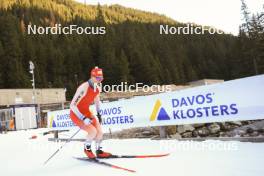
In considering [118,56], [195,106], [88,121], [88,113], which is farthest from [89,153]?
[118,56]

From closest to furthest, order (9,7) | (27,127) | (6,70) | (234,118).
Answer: (234,118) < (27,127) < (6,70) < (9,7)

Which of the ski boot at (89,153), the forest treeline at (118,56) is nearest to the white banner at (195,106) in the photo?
the ski boot at (89,153)

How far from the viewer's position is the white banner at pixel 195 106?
715 cm

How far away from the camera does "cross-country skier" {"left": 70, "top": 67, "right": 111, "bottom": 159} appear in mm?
7145

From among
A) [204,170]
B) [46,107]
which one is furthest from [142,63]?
[204,170]

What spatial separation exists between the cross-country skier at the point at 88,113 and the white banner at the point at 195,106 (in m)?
2.73

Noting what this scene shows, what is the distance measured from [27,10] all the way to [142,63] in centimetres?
8161

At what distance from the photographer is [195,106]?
8.45m

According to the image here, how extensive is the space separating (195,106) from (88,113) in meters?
3.04

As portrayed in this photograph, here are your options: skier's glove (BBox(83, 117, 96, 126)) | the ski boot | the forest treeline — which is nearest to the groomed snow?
the ski boot

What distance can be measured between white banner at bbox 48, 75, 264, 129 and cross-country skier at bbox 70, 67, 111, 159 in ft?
8.95

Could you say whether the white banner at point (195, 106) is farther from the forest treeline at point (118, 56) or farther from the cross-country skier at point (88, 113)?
the forest treeline at point (118, 56)

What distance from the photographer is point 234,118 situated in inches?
292

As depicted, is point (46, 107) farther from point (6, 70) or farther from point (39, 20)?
point (39, 20)
